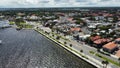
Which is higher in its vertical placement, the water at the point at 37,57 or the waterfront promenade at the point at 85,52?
the waterfront promenade at the point at 85,52

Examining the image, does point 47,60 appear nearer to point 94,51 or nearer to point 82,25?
point 94,51

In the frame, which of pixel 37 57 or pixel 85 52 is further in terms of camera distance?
pixel 85 52

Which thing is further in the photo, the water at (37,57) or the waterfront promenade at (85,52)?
the water at (37,57)

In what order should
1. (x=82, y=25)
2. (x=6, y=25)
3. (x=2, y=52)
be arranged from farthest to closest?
(x=6, y=25), (x=82, y=25), (x=2, y=52)

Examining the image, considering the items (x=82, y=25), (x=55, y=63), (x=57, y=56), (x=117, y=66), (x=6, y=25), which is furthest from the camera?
(x=6, y=25)

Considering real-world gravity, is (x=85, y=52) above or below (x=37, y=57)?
above

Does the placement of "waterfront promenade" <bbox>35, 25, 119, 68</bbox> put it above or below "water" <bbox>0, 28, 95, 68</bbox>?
above

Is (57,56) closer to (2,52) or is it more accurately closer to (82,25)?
(2,52)

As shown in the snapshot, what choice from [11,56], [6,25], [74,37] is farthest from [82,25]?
[11,56]

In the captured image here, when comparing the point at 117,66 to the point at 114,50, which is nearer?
the point at 117,66

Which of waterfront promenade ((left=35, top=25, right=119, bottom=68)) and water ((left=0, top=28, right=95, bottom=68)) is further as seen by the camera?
water ((left=0, top=28, right=95, bottom=68))
